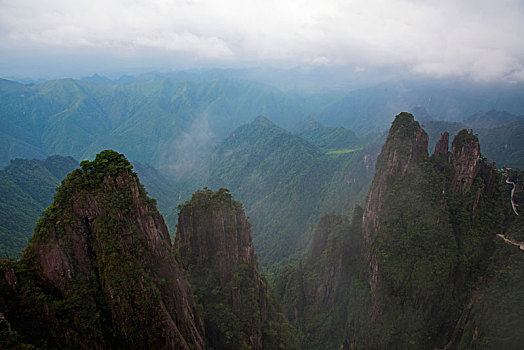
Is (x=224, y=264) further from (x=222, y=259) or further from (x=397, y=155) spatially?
(x=397, y=155)

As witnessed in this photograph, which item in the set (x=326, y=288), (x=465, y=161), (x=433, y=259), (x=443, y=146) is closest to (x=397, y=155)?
(x=443, y=146)

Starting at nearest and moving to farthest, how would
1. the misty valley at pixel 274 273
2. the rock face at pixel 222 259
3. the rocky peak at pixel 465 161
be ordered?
the misty valley at pixel 274 273 → the rock face at pixel 222 259 → the rocky peak at pixel 465 161

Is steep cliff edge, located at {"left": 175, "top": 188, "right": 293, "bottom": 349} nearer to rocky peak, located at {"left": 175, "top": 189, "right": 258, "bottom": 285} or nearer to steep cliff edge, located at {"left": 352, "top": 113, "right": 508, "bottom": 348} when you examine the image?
rocky peak, located at {"left": 175, "top": 189, "right": 258, "bottom": 285}

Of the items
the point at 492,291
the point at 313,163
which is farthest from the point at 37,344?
the point at 313,163

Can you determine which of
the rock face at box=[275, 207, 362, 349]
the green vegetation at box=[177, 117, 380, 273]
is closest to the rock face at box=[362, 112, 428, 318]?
the rock face at box=[275, 207, 362, 349]

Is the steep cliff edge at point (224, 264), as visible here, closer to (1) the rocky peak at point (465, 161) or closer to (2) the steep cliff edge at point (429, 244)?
(2) the steep cliff edge at point (429, 244)

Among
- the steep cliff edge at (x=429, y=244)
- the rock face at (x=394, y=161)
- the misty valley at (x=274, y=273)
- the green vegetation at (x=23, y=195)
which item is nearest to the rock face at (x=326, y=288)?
the misty valley at (x=274, y=273)

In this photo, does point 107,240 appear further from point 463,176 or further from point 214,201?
point 463,176

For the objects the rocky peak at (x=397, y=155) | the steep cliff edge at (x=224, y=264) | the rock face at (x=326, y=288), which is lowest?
the rock face at (x=326, y=288)
